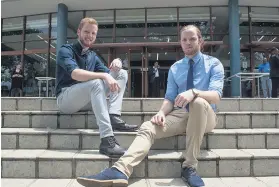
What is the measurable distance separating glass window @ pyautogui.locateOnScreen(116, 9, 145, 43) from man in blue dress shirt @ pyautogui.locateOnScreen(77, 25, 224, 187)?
9185 mm

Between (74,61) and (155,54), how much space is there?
9527 millimetres

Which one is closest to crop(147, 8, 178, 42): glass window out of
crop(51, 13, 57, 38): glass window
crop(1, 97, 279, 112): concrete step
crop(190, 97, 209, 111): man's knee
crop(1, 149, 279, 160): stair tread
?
crop(51, 13, 57, 38): glass window

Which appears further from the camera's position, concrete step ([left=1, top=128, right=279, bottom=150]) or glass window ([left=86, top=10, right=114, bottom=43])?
glass window ([left=86, top=10, right=114, bottom=43])

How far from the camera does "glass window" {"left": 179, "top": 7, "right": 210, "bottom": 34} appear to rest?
11.6 metres

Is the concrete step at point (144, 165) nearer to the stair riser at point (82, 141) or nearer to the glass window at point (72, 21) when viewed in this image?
the stair riser at point (82, 141)

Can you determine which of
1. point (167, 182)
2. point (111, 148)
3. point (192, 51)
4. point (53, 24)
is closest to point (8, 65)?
point (53, 24)

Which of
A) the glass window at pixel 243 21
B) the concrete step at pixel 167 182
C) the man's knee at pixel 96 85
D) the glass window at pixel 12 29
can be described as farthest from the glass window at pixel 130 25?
the concrete step at pixel 167 182

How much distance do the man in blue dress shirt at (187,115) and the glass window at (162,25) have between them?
29.6 feet

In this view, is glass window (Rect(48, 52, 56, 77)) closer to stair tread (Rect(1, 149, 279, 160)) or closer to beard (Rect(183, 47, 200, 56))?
stair tread (Rect(1, 149, 279, 160))

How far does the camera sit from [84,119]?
3.29m

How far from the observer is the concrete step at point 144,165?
2.56m

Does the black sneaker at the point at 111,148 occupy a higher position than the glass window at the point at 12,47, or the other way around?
the glass window at the point at 12,47

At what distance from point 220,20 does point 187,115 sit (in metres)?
10.5

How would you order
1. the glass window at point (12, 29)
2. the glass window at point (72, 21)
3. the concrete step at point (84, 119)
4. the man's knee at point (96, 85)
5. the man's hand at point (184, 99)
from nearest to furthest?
the man's hand at point (184, 99), the man's knee at point (96, 85), the concrete step at point (84, 119), the glass window at point (72, 21), the glass window at point (12, 29)
